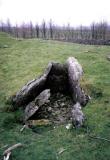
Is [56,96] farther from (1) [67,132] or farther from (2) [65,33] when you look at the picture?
(2) [65,33]

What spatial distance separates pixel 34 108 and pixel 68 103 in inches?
95.4

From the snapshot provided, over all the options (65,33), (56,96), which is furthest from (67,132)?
(65,33)

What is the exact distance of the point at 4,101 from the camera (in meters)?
17.1

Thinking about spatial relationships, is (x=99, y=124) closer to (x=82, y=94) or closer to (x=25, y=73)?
(x=82, y=94)

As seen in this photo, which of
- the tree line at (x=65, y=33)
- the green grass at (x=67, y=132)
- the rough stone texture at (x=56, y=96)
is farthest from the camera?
the tree line at (x=65, y=33)

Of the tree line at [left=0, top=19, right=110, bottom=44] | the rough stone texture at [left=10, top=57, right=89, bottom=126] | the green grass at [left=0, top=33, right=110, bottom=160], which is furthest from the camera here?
the tree line at [left=0, top=19, right=110, bottom=44]

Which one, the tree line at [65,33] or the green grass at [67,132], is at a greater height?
the tree line at [65,33]

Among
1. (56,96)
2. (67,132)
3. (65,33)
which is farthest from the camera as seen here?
(65,33)

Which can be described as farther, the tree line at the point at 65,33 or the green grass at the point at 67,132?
the tree line at the point at 65,33

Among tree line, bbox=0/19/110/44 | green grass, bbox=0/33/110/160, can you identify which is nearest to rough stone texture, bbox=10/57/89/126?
green grass, bbox=0/33/110/160

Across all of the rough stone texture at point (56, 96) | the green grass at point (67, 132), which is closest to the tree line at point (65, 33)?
the green grass at point (67, 132)

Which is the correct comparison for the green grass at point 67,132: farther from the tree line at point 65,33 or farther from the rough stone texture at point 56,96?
the tree line at point 65,33

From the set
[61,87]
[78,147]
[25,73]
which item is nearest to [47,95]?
[61,87]

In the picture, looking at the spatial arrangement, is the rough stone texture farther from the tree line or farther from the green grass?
the tree line
